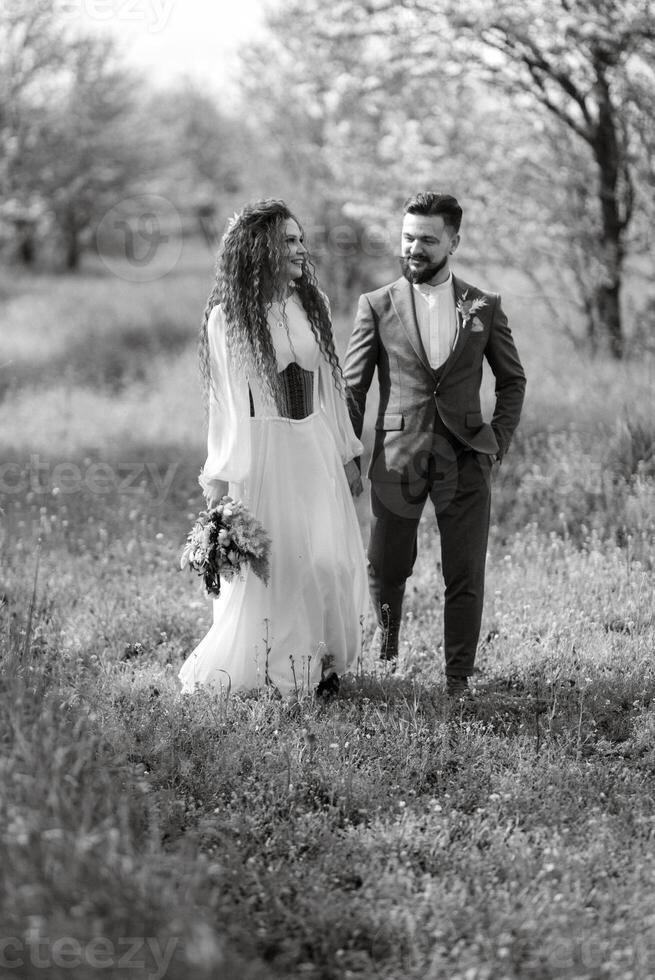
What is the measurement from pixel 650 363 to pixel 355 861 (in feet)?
24.8

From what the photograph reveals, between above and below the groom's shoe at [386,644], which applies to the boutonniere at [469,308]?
above

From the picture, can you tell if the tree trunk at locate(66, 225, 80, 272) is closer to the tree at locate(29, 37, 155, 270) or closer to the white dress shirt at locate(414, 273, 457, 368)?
the tree at locate(29, 37, 155, 270)

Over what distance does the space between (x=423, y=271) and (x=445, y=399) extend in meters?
0.64

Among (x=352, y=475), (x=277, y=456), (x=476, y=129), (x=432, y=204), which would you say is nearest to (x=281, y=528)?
(x=277, y=456)

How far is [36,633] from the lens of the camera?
5.88 meters

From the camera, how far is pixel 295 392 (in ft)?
16.7

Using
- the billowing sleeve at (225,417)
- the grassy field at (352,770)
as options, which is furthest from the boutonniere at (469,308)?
the grassy field at (352,770)

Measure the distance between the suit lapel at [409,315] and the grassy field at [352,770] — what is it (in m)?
1.65

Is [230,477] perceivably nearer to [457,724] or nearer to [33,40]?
[457,724]

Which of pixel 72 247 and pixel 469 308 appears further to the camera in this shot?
pixel 72 247

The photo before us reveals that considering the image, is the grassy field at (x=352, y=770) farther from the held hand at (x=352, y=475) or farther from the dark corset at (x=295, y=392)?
the dark corset at (x=295, y=392)

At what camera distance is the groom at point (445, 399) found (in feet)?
16.9

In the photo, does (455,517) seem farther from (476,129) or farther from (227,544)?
(476,129)

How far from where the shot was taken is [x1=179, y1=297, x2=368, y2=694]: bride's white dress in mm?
5035
